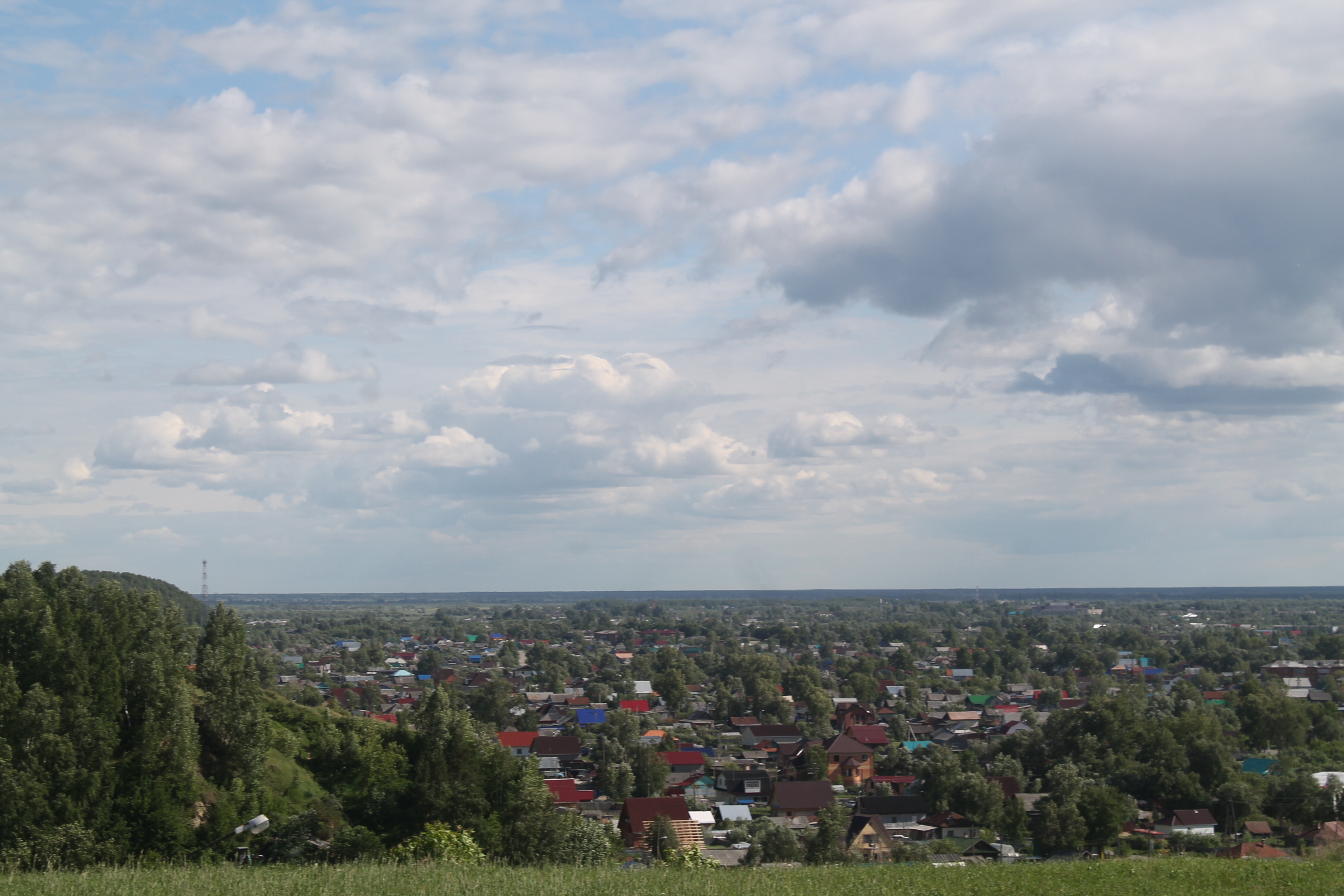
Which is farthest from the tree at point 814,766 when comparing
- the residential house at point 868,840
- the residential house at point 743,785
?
the residential house at point 868,840

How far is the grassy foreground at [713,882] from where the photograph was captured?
1228 cm

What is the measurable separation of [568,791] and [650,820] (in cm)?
1203

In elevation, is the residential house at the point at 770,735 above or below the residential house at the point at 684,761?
below

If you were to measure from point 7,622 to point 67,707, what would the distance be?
2.41 meters

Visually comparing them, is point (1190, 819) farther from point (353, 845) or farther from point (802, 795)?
point (353, 845)

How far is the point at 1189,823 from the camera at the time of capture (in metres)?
38.7

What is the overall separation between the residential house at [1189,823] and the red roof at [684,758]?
909 inches

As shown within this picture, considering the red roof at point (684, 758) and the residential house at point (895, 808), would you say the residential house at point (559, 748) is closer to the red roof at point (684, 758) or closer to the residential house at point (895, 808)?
the red roof at point (684, 758)

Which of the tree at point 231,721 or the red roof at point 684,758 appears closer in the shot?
the tree at point 231,721

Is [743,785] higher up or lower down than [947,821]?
lower down

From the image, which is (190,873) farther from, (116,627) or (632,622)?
(632,622)

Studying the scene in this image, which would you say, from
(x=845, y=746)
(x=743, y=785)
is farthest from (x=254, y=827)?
(x=845, y=746)

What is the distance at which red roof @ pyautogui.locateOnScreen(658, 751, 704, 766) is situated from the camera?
2137 inches

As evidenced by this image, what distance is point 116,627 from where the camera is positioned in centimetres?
2130
